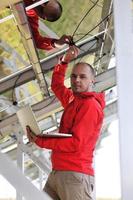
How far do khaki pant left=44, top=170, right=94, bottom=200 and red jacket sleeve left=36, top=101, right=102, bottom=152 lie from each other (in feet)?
0.48

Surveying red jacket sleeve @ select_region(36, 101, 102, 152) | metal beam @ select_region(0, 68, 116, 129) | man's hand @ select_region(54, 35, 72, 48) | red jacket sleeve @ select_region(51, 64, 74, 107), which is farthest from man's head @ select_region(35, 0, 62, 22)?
metal beam @ select_region(0, 68, 116, 129)

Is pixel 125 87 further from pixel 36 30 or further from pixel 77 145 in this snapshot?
pixel 36 30

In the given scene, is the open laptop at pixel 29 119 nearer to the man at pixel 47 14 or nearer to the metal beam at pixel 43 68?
the man at pixel 47 14

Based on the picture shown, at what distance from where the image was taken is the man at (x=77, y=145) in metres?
2.26

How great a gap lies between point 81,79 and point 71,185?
62 centimetres

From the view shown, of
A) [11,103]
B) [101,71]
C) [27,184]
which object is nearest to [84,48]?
[101,71]

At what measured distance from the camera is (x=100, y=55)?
430 cm

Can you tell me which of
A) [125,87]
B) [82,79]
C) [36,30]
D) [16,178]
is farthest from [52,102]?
[125,87]

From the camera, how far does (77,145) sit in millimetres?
2229

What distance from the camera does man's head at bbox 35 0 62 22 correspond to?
277 cm

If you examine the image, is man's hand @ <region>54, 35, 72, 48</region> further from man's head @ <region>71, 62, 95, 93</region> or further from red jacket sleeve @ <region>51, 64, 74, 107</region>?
man's head @ <region>71, 62, 95, 93</region>

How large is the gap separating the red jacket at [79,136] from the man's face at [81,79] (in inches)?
2.2

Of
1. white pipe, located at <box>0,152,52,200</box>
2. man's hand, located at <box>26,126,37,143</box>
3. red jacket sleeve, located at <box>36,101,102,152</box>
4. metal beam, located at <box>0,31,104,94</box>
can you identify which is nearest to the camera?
white pipe, located at <box>0,152,52,200</box>

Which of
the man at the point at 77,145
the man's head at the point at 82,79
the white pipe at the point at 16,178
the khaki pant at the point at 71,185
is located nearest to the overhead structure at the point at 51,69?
the man's head at the point at 82,79
